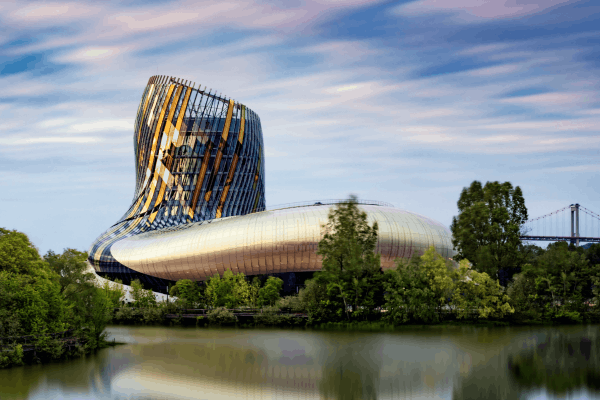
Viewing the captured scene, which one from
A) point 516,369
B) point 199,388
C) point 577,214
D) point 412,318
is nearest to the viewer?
point 199,388

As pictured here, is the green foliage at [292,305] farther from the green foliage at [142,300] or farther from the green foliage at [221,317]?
the green foliage at [142,300]

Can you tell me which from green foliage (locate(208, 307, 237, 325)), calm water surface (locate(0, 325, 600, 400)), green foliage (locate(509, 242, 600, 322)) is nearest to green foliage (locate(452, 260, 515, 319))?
green foliage (locate(509, 242, 600, 322))

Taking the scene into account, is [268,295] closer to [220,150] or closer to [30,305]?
[30,305]

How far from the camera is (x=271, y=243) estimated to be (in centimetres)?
6638

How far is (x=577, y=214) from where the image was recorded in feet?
437

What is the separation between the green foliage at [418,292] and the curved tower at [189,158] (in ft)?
134

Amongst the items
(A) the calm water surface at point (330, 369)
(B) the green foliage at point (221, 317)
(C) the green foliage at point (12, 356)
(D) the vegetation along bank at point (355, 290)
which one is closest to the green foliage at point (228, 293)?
(D) the vegetation along bank at point (355, 290)

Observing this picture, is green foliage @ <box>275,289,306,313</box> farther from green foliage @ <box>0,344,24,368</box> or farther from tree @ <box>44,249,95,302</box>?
green foliage @ <box>0,344,24,368</box>

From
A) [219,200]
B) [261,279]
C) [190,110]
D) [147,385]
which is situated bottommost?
[147,385]

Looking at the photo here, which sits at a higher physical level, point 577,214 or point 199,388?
point 577,214

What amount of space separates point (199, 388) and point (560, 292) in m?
40.2

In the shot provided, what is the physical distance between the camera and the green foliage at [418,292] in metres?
51.3

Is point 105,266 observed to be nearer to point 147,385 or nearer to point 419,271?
point 419,271

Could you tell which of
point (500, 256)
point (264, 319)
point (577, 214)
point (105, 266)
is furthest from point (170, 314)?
point (577, 214)
